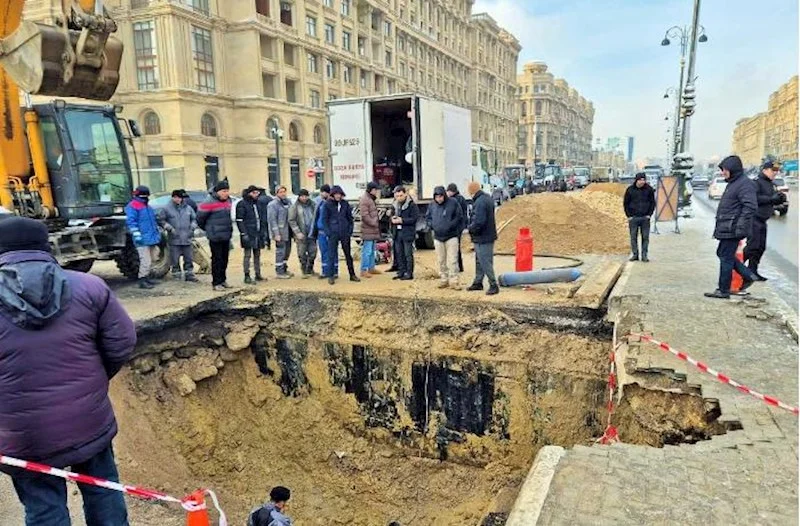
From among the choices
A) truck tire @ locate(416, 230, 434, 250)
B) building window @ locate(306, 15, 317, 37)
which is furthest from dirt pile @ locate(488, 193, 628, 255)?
building window @ locate(306, 15, 317, 37)

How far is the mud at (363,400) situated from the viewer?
7.23 meters

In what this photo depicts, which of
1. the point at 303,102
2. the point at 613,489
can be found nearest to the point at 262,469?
the point at 613,489

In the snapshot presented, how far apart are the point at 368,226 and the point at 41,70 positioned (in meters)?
5.36

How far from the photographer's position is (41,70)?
7391mm

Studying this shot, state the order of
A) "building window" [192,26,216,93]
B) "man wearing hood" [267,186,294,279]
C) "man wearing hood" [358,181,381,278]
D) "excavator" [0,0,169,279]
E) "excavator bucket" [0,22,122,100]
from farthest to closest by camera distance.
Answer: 1. "building window" [192,26,216,93]
2. "man wearing hood" [358,181,381,278]
3. "man wearing hood" [267,186,294,279]
4. "excavator" [0,0,169,279]
5. "excavator bucket" [0,22,122,100]

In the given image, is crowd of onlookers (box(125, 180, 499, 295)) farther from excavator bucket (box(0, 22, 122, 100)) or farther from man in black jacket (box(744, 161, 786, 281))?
man in black jacket (box(744, 161, 786, 281))

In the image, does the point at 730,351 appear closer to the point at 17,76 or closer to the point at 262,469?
the point at 262,469

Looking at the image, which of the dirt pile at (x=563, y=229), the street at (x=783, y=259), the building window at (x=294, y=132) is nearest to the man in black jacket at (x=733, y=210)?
the street at (x=783, y=259)

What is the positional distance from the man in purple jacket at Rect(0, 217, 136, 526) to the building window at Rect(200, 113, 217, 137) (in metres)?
34.5

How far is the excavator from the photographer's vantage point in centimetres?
749

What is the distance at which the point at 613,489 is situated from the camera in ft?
10.5

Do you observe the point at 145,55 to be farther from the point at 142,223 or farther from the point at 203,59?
the point at 142,223

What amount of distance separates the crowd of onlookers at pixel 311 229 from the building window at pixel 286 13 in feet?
113

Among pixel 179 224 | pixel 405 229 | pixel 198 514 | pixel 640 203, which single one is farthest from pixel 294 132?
pixel 198 514
